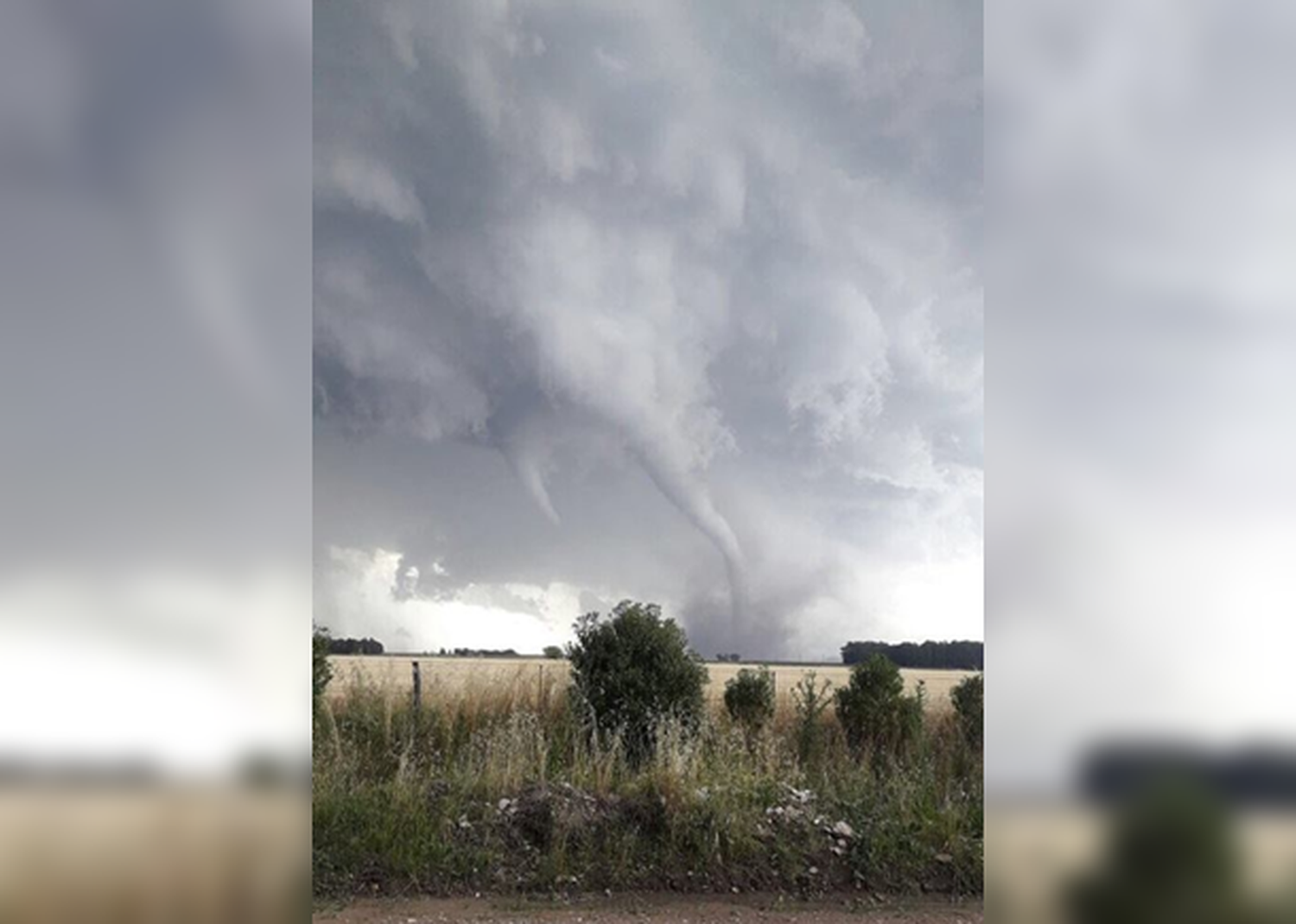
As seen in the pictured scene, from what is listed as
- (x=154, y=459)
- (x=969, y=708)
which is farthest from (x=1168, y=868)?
(x=969, y=708)

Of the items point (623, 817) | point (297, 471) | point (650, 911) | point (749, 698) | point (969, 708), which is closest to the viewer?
point (297, 471)

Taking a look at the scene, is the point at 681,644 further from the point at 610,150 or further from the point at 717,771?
the point at 610,150

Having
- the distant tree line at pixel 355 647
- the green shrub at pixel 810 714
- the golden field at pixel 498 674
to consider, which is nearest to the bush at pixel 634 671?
the golden field at pixel 498 674

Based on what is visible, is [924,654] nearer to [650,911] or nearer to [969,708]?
[969,708]

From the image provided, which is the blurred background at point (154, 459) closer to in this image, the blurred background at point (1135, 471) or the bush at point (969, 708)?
the blurred background at point (1135, 471)

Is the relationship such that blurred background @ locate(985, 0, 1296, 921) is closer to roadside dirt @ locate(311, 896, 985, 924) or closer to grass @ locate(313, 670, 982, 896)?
roadside dirt @ locate(311, 896, 985, 924)

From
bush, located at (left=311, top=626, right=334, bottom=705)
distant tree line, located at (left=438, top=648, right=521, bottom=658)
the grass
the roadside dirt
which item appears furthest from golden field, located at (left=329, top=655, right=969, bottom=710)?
the roadside dirt

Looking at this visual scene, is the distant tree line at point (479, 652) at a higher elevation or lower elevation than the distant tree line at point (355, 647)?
lower
